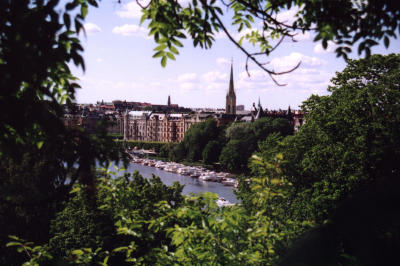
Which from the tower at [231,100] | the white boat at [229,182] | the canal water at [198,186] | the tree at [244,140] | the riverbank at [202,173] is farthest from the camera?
the tower at [231,100]

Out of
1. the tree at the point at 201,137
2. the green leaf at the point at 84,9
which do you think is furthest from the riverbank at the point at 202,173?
the green leaf at the point at 84,9

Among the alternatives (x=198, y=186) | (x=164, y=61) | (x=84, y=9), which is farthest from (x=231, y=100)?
(x=84, y=9)

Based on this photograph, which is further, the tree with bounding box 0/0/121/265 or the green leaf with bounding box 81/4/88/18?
the green leaf with bounding box 81/4/88/18

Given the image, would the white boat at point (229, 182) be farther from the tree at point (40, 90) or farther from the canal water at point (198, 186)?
the tree at point (40, 90)

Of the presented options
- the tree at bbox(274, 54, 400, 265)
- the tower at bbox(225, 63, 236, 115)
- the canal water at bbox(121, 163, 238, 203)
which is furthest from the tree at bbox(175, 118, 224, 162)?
the tree at bbox(274, 54, 400, 265)

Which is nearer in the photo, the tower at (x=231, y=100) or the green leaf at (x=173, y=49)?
the green leaf at (x=173, y=49)

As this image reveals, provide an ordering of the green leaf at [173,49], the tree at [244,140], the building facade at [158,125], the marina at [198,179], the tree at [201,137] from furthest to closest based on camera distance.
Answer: the building facade at [158,125] < the tree at [201,137] < the tree at [244,140] < the marina at [198,179] < the green leaf at [173,49]

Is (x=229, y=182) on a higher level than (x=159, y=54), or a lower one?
lower

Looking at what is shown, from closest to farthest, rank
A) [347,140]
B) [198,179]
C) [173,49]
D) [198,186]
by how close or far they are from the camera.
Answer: [173,49] → [347,140] → [198,186] → [198,179]

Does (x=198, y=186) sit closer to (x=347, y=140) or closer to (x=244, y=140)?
(x=244, y=140)

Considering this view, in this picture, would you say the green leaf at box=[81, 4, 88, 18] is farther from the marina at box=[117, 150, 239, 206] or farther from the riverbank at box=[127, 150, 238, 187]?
the riverbank at box=[127, 150, 238, 187]

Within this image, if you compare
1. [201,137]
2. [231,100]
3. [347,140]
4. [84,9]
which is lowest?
[201,137]

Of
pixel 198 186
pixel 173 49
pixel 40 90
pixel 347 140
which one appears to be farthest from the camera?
pixel 198 186

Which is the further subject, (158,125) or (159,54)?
(158,125)
